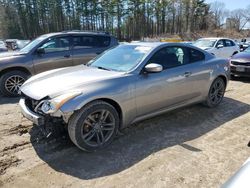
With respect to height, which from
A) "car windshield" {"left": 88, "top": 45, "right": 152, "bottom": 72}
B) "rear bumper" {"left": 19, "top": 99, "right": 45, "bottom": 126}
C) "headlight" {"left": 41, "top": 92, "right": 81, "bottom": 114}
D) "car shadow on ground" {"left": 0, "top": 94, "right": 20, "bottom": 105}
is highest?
"car windshield" {"left": 88, "top": 45, "right": 152, "bottom": 72}

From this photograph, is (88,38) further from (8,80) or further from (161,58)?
(161,58)

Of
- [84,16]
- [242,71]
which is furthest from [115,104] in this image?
[84,16]

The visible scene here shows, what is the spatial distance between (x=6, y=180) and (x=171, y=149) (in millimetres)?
2269

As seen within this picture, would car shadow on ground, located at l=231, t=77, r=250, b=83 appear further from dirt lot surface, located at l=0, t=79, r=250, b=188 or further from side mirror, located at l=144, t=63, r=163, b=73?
side mirror, located at l=144, t=63, r=163, b=73

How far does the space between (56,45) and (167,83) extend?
4330 mm

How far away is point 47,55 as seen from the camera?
7.24m

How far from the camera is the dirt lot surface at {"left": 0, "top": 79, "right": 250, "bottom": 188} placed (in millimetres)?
3041

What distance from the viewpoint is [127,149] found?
3756mm

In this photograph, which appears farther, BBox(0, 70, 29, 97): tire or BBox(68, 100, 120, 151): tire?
BBox(0, 70, 29, 97): tire

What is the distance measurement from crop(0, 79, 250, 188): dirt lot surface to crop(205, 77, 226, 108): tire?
65 cm

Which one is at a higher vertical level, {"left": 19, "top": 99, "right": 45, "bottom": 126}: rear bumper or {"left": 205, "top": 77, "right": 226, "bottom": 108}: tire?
{"left": 19, "top": 99, "right": 45, "bottom": 126}: rear bumper

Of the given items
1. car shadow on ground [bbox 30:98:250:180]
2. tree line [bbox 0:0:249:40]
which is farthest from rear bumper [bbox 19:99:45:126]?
tree line [bbox 0:0:249:40]

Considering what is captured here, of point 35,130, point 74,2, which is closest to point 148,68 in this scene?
point 35,130

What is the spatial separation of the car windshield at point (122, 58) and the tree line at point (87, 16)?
47.3m
